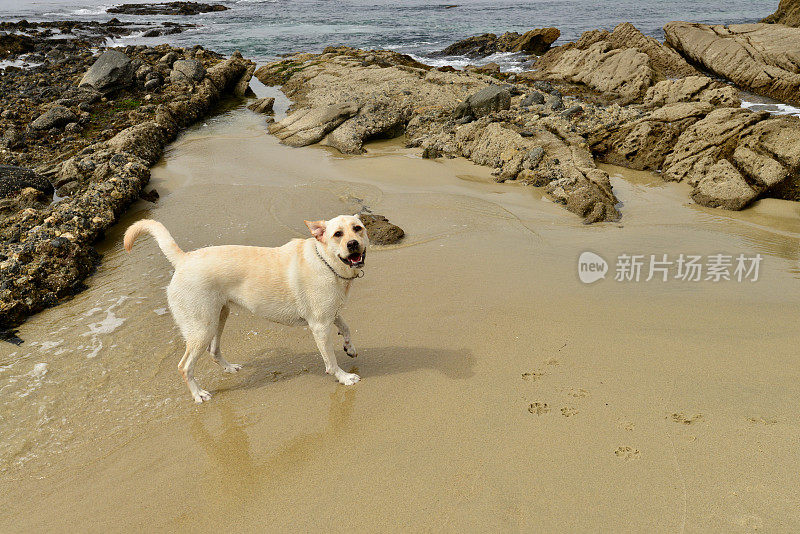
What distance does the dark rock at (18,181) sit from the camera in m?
10.0

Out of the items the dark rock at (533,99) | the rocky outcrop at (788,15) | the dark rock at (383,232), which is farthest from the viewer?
the rocky outcrop at (788,15)

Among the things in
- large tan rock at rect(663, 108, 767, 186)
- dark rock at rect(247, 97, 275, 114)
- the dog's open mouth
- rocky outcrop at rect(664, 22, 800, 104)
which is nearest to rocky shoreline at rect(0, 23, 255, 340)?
dark rock at rect(247, 97, 275, 114)

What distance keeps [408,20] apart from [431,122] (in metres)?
40.8

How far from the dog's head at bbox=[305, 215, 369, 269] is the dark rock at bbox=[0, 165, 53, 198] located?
363 inches

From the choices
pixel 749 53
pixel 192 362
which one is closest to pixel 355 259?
pixel 192 362

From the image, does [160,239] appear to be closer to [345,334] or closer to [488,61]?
[345,334]

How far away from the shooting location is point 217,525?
11.7 ft

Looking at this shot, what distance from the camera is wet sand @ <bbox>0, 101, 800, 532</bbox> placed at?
3639 mm

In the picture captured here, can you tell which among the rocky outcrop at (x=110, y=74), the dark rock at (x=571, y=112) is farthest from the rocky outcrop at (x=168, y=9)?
the dark rock at (x=571, y=112)

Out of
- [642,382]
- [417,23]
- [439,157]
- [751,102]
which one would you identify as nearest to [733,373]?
[642,382]

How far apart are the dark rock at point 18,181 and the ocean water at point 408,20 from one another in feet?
74.2

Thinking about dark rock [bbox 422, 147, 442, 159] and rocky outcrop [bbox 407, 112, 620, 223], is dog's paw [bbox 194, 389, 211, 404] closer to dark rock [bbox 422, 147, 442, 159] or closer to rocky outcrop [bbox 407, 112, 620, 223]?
rocky outcrop [bbox 407, 112, 620, 223]

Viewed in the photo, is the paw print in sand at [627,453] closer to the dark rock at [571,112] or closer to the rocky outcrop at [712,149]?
the rocky outcrop at [712,149]

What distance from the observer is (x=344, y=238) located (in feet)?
14.2
